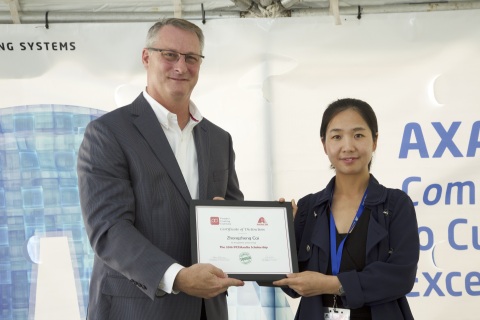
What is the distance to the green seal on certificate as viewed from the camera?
2.41 m

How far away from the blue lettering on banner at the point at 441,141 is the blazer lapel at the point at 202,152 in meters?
1.59

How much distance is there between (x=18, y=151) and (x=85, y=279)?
806mm

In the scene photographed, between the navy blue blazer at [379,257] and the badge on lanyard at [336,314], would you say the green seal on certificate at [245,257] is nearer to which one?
the navy blue blazer at [379,257]

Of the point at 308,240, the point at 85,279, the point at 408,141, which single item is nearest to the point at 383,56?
the point at 408,141

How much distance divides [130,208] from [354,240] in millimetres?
766

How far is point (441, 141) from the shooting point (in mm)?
3873

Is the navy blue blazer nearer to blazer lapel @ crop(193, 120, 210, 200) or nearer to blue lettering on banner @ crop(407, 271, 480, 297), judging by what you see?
blazer lapel @ crop(193, 120, 210, 200)

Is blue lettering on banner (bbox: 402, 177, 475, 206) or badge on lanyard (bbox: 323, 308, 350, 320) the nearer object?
badge on lanyard (bbox: 323, 308, 350, 320)

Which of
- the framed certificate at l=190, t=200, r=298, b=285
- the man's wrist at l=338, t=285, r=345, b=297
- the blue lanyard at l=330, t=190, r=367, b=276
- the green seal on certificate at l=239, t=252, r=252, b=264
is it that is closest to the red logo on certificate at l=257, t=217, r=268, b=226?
the framed certificate at l=190, t=200, r=298, b=285

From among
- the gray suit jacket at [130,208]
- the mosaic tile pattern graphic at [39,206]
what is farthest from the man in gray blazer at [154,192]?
the mosaic tile pattern graphic at [39,206]

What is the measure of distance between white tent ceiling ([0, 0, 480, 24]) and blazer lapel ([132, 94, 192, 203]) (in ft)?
4.68

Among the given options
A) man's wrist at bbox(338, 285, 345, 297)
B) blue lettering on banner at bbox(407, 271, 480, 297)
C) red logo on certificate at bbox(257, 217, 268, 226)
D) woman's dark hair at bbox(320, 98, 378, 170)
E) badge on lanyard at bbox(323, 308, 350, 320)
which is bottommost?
blue lettering on banner at bbox(407, 271, 480, 297)

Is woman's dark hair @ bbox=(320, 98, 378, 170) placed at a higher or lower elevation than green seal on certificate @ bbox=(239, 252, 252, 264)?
higher

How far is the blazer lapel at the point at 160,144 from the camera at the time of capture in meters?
2.43
